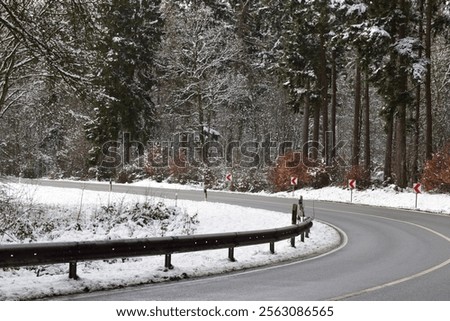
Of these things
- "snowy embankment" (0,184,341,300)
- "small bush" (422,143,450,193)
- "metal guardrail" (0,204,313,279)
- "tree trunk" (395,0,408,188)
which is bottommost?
"snowy embankment" (0,184,341,300)

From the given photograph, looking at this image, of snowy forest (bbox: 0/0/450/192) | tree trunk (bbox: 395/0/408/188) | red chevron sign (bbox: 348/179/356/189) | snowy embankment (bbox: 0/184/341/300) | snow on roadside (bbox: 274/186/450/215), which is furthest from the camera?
red chevron sign (bbox: 348/179/356/189)

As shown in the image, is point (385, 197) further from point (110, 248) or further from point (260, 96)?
point (260, 96)

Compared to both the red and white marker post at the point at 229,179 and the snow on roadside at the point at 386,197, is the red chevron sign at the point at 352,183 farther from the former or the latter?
the red and white marker post at the point at 229,179

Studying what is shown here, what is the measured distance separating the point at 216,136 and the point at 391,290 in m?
38.7

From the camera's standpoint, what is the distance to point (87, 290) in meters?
9.15

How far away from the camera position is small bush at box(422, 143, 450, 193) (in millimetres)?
28781

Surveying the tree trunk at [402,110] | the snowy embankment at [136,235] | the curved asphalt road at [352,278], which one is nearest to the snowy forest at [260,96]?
the tree trunk at [402,110]

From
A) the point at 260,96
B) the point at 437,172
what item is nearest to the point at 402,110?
the point at 437,172

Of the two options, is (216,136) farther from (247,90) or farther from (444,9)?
(444,9)

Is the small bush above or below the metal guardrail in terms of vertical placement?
above

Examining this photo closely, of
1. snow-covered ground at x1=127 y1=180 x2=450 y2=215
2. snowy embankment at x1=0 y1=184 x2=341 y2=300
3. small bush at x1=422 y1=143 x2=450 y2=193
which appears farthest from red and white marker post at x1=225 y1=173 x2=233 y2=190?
small bush at x1=422 y1=143 x2=450 y2=193

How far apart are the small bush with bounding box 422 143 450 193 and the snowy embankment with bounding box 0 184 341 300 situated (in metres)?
9.85

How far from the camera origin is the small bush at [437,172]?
28781 millimetres

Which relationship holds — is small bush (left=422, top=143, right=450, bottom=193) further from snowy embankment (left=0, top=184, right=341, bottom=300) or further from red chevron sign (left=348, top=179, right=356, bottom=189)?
snowy embankment (left=0, top=184, right=341, bottom=300)
